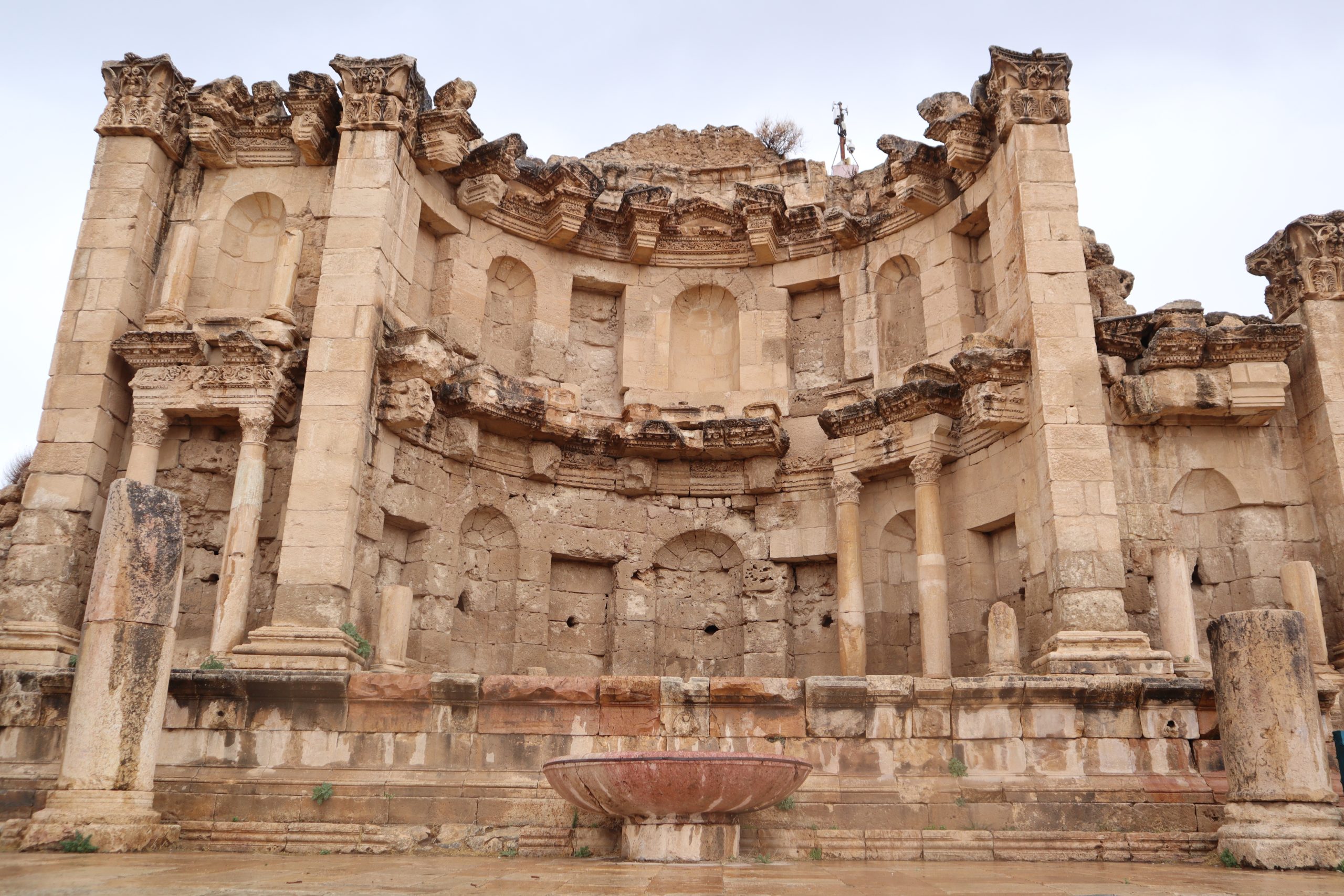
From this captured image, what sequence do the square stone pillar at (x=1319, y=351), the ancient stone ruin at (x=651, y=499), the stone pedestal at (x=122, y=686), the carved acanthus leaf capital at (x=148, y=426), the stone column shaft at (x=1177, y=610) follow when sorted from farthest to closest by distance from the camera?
the square stone pillar at (x=1319, y=351) → the carved acanthus leaf capital at (x=148, y=426) → the stone column shaft at (x=1177, y=610) → the ancient stone ruin at (x=651, y=499) → the stone pedestal at (x=122, y=686)

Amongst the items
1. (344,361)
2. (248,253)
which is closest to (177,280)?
(248,253)

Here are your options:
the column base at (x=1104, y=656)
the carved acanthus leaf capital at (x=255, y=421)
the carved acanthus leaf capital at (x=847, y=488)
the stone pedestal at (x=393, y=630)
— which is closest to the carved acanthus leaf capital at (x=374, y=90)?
the carved acanthus leaf capital at (x=255, y=421)

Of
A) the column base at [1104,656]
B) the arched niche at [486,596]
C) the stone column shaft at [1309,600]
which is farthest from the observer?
the arched niche at [486,596]

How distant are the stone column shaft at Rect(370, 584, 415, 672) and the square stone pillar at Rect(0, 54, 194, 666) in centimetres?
349

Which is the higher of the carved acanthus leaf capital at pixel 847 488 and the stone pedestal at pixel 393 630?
the carved acanthus leaf capital at pixel 847 488

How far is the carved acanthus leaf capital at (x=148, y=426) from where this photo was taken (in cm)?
1236

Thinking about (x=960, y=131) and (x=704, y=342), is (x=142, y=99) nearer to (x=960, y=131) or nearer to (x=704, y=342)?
(x=704, y=342)

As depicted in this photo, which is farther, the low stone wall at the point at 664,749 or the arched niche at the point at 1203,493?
the arched niche at the point at 1203,493

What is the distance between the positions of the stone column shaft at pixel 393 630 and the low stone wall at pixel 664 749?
4.53 ft

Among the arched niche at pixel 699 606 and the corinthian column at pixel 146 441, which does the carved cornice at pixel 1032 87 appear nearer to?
the arched niche at pixel 699 606

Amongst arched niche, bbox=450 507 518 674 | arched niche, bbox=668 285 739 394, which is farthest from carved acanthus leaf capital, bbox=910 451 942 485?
arched niche, bbox=450 507 518 674

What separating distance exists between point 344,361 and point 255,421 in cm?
126

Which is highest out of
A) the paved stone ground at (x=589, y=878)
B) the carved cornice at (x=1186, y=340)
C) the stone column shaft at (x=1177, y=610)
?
the carved cornice at (x=1186, y=340)

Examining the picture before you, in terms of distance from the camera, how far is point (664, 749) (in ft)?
31.7
